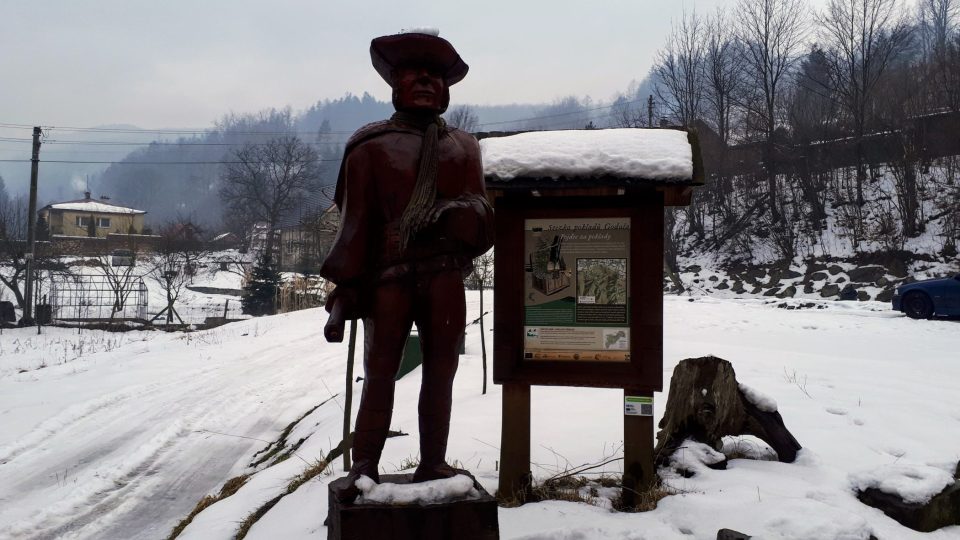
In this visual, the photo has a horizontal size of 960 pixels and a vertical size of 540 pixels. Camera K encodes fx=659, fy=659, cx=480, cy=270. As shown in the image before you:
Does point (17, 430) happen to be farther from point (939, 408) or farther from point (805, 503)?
point (939, 408)

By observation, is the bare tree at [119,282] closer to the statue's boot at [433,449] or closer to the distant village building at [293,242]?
the distant village building at [293,242]

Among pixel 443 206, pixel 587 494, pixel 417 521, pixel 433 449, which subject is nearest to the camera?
pixel 417 521

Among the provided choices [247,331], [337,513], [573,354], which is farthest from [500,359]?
[247,331]

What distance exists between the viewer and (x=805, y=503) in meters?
3.74

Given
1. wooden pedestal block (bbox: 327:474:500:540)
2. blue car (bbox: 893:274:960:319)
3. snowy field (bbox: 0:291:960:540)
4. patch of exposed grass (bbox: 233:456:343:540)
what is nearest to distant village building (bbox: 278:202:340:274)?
snowy field (bbox: 0:291:960:540)

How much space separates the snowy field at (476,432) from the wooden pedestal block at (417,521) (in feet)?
2.18

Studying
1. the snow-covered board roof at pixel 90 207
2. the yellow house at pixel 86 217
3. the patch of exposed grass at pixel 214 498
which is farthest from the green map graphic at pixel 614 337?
the snow-covered board roof at pixel 90 207

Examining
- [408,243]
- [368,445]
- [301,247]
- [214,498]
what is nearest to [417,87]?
[408,243]

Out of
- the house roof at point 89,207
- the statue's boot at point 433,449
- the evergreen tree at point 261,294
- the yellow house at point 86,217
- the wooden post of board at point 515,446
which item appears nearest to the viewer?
the statue's boot at point 433,449

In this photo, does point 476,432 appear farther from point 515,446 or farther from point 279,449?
point 279,449

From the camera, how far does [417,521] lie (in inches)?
117

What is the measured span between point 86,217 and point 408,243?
2678 inches

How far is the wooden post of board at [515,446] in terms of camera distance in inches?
166

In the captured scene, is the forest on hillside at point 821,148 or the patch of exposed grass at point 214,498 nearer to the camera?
the patch of exposed grass at point 214,498
